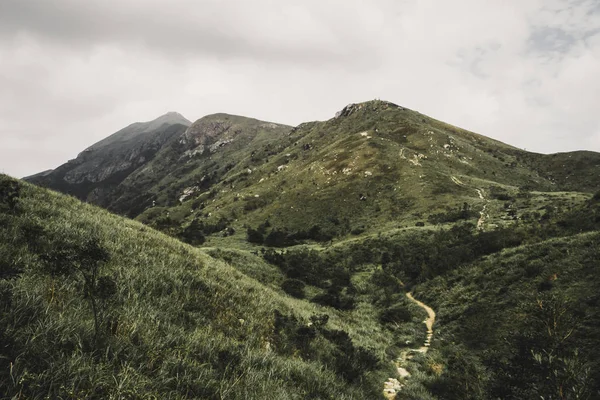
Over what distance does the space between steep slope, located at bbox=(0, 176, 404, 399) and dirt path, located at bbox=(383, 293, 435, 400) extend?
581 mm

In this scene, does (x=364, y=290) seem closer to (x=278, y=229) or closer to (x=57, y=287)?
(x=57, y=287)

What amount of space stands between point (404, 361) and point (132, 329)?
1477cm

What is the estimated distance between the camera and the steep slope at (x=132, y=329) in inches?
169

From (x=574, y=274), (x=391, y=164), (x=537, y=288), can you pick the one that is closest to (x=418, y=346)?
(x=537, y=288)

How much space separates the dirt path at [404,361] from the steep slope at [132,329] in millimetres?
581

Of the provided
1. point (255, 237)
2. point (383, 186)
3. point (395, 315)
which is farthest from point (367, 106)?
point (395, 315)

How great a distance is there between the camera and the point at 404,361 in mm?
15938

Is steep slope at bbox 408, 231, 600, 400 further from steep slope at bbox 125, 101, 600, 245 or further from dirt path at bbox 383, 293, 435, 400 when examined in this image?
steep slope at bbox 125, 101, 600, 245

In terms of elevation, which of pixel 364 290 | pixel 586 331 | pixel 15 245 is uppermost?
pixel 15 245

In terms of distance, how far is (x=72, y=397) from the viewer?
3.82 m

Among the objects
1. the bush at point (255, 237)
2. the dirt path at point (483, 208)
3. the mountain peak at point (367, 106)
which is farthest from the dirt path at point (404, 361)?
the mountain peak at point (367, 106)

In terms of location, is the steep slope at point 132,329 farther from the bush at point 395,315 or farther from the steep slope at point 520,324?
the bush at point 395,315

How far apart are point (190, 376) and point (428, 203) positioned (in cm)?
6249

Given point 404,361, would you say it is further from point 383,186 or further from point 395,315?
point 383,186
